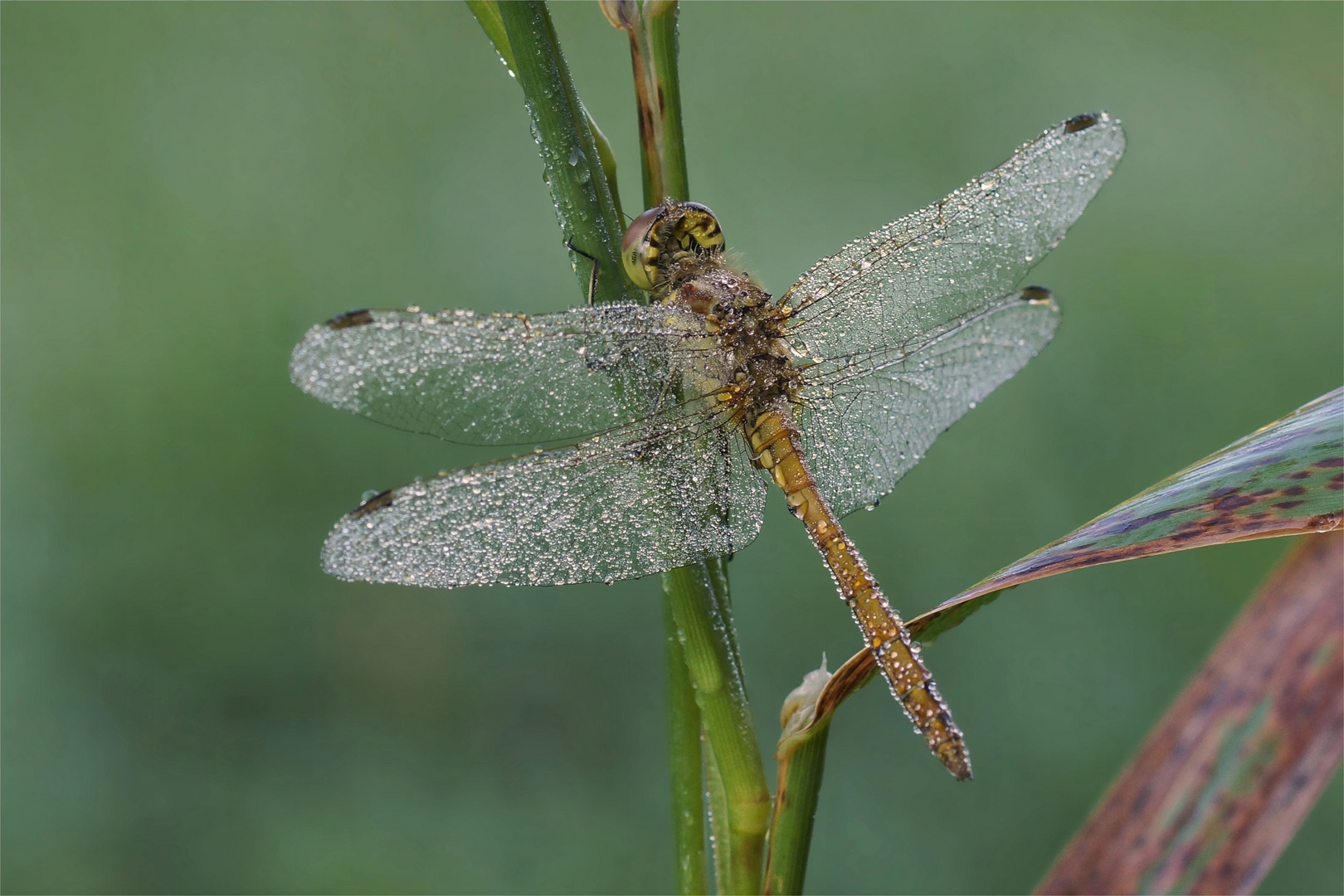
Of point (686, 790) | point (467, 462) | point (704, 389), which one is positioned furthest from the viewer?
point (467, 462)

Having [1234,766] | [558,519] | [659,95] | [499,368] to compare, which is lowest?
[1234,766]

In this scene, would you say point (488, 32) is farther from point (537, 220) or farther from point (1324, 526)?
point (537, 220)

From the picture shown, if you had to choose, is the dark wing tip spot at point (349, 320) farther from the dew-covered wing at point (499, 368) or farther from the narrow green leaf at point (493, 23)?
the narrow green leaf at point (493, 23)

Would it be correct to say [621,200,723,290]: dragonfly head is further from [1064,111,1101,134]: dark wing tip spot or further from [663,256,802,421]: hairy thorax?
[1064,111,1101,134]: dark wing tip spot

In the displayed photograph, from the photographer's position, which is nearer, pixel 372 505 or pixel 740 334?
pixel 372 505

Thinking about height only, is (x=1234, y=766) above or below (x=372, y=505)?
below

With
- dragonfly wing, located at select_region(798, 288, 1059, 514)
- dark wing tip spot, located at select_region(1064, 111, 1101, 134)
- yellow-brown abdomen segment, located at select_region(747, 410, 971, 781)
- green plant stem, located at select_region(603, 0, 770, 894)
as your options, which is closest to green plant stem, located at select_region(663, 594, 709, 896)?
green plant stem, located at select_region(603, 0, 770, 894)

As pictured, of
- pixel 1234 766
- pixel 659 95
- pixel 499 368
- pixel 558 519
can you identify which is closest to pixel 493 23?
pixel 659 95

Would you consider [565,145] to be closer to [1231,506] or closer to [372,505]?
[372,505]
